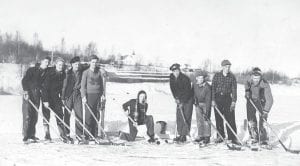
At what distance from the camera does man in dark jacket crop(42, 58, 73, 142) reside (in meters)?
8.51

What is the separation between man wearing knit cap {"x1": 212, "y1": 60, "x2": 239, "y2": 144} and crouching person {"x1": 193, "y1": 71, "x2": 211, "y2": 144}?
0.19m

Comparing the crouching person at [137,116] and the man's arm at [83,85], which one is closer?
the man's arm at [83,85]

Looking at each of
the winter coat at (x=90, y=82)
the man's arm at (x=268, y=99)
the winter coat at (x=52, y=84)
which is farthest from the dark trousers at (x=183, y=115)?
the winter coat at (x=52, y=84)

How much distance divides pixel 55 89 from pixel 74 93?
47 centimetres

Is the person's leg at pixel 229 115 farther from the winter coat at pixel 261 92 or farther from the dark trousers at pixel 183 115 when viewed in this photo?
the dark trousers at pixel 183 115

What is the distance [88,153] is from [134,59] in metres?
86.5

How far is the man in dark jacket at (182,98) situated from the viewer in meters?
9.09

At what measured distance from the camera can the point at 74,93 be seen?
350 inches

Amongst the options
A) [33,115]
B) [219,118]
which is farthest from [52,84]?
[219,118]

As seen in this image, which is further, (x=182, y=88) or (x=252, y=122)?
(x=182, y=88)

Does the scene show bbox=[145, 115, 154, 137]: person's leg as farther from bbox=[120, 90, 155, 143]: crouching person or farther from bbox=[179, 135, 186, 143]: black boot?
bbox=[179, 135, 186, 143]: black boot

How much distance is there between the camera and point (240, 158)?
23.0ft

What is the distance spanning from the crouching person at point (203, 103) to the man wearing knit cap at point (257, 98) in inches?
35.2

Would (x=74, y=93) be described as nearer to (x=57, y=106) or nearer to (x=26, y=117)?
(x=57, y=106)
